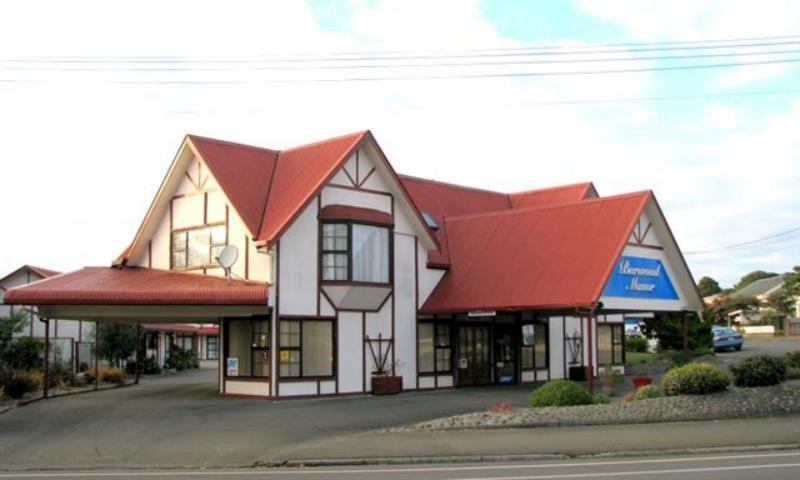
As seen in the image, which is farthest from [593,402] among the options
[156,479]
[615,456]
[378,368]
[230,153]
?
[230,153]

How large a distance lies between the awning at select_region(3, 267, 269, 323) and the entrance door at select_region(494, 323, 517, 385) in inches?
401

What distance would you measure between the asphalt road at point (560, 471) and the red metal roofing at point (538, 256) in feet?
35.4

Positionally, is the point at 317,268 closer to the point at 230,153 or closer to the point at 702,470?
the point at 230,153

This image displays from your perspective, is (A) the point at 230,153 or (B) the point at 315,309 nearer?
(B) the point at 315,309

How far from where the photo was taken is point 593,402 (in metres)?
21.8

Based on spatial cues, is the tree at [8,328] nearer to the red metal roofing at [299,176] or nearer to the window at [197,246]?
the window at [197,246]

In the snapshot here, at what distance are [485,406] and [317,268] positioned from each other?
678 cm

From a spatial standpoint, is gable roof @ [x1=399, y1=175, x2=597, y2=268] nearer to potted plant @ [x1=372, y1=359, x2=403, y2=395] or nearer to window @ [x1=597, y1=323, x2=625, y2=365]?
potted plant @ [x1=372, y1=359, x2=403, y2=395]

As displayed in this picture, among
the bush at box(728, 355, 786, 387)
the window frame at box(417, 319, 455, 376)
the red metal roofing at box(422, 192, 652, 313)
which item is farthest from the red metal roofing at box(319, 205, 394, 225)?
the bush at box(728, 355, 786, 387)

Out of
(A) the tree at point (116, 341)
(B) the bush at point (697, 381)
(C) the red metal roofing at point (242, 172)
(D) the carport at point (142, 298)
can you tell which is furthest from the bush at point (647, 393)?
(A) the tree at point (116, 341)

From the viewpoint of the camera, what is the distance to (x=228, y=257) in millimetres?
26375

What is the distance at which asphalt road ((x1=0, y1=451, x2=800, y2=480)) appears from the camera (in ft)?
41.1

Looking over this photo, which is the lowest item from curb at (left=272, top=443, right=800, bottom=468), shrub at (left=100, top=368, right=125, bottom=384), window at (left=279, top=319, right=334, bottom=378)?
curb at (left=272, top=443, right=800, bottom=468)

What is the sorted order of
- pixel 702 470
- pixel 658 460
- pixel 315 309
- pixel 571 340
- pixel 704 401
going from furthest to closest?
pixel 571 340 → pixel 315 309 → pixel 704 401 → pixel 658 460 → pixel 702 470
